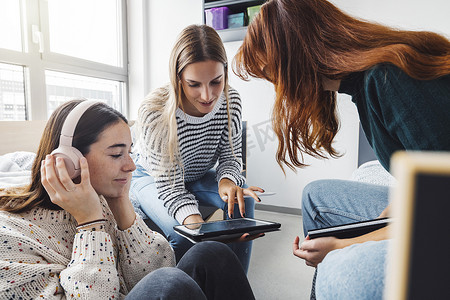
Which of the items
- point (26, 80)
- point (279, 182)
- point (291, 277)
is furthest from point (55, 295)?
point (279, 182)

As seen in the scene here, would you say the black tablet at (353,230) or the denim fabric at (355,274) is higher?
the denim fabric at (355,274)

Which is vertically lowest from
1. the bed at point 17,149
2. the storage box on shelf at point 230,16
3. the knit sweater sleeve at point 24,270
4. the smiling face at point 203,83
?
the knit sweater sleeve at point 24,270

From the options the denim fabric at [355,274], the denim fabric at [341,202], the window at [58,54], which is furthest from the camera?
the window at [58,54]

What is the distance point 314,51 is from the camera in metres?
0.75

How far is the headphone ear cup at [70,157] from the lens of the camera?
67 cm

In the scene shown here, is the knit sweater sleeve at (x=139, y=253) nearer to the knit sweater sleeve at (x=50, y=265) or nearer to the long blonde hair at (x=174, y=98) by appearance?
the knit sweater sleeve at (x=50, y=265)

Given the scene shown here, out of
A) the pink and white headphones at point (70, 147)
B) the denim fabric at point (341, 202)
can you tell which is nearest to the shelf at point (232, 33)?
the denim fabric at point (341, 202)

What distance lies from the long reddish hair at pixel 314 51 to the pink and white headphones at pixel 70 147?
16.7 inches

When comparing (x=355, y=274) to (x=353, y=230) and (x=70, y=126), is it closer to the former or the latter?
(x=353, y=230)

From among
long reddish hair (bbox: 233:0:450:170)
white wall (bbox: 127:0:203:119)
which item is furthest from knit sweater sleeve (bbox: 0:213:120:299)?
white wall (bbox: 127:0:203:119)

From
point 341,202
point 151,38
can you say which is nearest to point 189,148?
point 341,202

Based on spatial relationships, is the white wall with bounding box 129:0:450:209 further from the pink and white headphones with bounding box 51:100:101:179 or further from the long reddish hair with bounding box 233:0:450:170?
the pink and white headphones with bounding box 51:100:101:179

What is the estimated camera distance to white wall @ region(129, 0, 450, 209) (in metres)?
2.00

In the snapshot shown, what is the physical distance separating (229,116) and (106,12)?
1.84 metres
